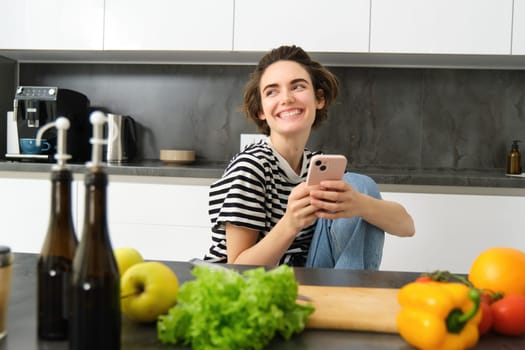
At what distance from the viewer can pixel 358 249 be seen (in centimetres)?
128

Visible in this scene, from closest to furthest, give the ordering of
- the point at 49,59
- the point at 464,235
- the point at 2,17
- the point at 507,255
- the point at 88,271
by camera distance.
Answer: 1. the point at 88,271
2. the point at 507,255
3. the point at 464,235
4. the point at 2,17
5. the point at 49,59

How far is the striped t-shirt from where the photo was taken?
52.5 inches

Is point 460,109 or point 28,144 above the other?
point 460,109

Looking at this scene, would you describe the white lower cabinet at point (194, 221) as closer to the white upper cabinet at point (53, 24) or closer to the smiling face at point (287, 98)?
the white upper cabinet at point (53, 24)

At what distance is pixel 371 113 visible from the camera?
9.52 feet

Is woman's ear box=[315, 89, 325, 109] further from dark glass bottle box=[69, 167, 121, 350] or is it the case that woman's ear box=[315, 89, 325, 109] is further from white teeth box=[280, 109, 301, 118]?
dark glass bottle box=[69, 167, 121, 350]

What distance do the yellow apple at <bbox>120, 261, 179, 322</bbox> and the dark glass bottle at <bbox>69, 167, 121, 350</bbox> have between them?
0.13 m

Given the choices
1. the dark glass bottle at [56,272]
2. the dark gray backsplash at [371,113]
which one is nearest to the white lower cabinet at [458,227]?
the dark gray backsplash at [371,113]

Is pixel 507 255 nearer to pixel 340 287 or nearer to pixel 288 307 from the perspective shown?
pixel 340 287

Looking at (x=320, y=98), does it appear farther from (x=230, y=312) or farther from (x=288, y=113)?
(x=230, y=312)

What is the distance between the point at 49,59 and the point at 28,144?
69cm

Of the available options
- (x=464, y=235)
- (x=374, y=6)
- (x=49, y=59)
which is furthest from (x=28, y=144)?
(x=464, y=235)

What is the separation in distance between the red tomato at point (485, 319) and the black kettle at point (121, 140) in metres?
2.19

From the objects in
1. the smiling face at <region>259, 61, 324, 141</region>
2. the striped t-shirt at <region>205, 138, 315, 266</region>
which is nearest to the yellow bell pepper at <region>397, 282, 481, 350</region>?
the striped t-shirt at <region>205, 138, 315, 266</region>
